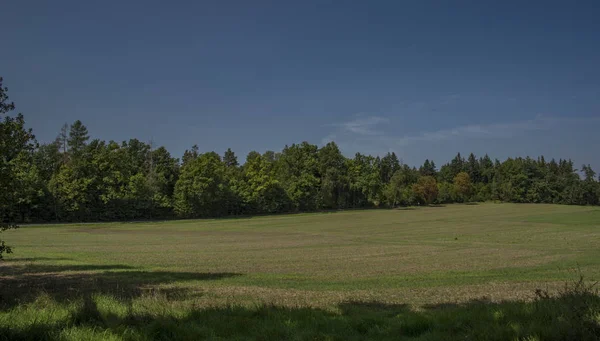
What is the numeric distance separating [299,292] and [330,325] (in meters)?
6.68

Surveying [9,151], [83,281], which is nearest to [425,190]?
[83,281]

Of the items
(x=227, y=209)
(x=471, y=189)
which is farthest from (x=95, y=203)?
(x=471, y=189)

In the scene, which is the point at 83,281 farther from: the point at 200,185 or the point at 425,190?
the point at 425,190

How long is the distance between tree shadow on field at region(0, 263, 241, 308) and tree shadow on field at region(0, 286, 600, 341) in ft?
11.8

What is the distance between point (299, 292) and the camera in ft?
46.3

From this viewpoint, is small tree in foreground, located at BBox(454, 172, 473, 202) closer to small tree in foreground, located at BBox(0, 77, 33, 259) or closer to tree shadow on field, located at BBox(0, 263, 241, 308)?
tree shadow on field, located at BBox(0, 263, 241, 308)

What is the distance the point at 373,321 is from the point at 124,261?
2060 centimetres

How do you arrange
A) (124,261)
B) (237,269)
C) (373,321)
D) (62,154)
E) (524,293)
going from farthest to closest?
(62,154), (124,261), (237,269), (524,293), (373,321)

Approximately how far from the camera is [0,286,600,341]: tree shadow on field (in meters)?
6.32

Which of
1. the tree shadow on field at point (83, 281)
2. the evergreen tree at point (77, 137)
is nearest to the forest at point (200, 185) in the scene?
the evergreen tree at point (77, 137)

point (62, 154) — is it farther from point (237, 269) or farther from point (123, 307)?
point (123, 307)

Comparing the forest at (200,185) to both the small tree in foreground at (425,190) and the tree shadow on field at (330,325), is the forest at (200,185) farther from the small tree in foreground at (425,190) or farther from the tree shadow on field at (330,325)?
the tree shadow on field at (330,325)

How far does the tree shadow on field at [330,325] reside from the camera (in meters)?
6.32

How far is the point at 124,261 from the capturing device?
2472cm
